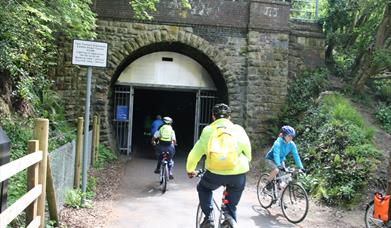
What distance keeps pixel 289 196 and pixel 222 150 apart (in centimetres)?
315

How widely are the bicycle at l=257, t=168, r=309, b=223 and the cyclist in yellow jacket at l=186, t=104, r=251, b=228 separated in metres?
2.48

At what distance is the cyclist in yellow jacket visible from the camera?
488 centimetres

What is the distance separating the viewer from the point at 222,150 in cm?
479

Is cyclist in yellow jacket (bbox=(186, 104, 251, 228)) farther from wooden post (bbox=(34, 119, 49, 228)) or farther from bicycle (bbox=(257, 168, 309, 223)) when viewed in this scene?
bicycle (bbox=(257, 168, 309, 223))

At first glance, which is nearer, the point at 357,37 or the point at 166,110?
the point at 357,37

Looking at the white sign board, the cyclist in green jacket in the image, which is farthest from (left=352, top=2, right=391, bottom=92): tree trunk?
the white sign board

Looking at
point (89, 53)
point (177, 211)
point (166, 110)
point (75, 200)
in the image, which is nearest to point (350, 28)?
point (177, 211)

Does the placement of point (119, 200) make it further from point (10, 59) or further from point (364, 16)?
point (364, 16)

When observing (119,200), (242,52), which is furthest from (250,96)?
(119,200)

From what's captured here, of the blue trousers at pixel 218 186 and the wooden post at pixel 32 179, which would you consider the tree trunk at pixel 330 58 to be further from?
the wooden post at pixel 32 179

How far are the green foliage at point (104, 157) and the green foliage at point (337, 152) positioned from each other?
17.3 ft

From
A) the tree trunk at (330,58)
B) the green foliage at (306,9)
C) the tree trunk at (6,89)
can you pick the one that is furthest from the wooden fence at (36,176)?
the green foliage at (306,9)

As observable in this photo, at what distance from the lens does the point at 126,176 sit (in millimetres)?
11188

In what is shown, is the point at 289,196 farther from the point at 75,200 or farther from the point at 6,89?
the point at 6,89
